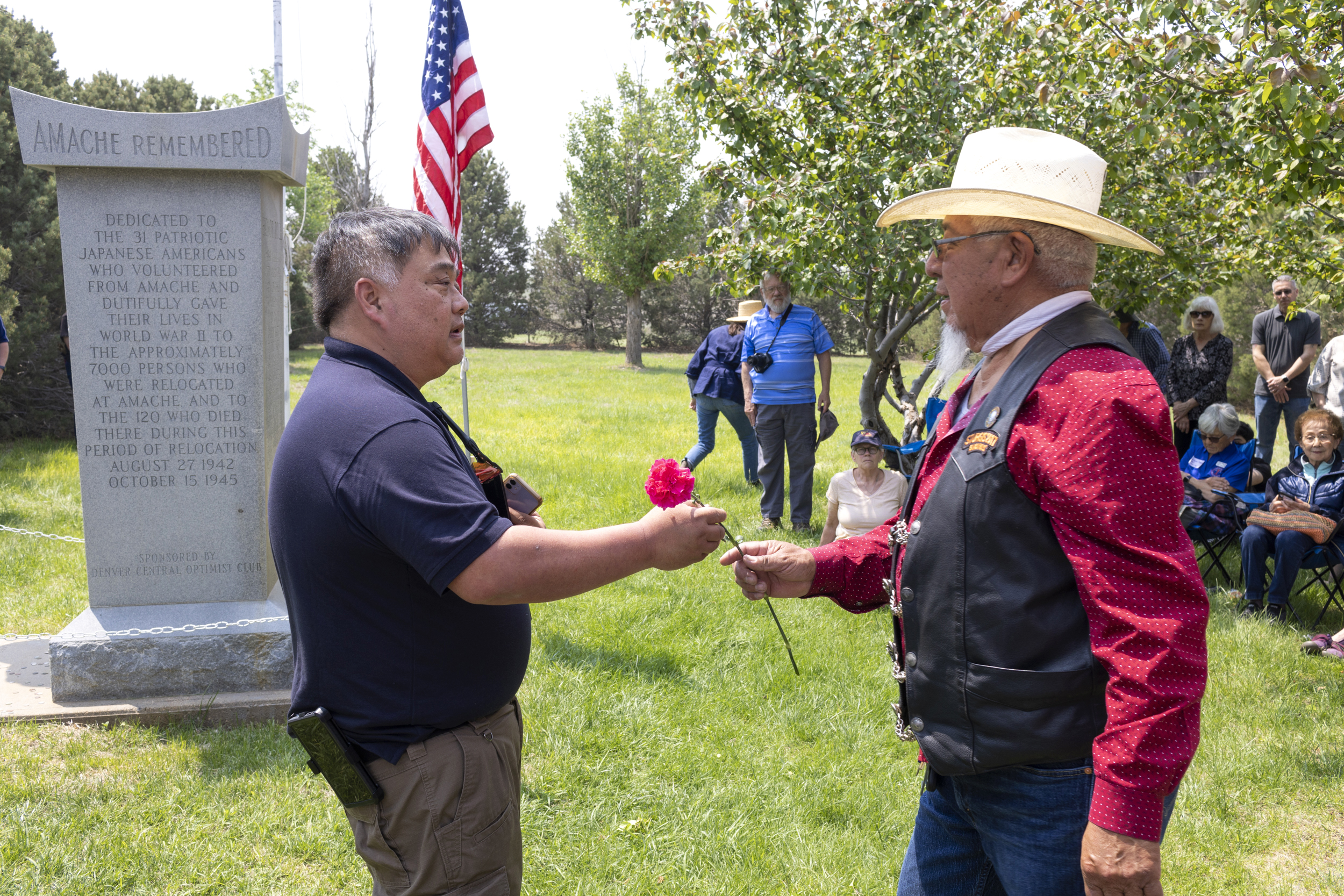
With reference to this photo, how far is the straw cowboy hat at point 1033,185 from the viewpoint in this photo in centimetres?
201

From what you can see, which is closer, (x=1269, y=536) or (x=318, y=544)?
(x=318, y=544)

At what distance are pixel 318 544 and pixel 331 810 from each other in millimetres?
2442

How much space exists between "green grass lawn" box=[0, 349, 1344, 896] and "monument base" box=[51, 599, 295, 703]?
0.28 meters

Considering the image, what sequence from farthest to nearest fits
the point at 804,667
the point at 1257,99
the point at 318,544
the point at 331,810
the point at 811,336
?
the point at 811,336 < the point at 804,667 < the point at 1257,99 < the point at 331,810 < the point at 318,544

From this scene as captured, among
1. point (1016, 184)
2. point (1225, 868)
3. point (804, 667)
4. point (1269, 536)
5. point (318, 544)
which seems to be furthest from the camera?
point (1269, 536)

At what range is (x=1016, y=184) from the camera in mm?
2082

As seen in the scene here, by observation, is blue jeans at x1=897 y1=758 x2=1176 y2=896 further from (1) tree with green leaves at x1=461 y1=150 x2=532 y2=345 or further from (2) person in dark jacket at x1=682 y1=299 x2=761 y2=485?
(1) tree with green leaves at x1=461 y1=150 x2=532 y2=345

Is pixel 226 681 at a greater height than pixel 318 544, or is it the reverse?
pixel 318 544

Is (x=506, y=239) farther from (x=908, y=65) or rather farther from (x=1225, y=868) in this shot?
(x=1225, y=868)

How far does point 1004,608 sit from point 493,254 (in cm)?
4916

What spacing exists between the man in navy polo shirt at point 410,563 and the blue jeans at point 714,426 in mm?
7449

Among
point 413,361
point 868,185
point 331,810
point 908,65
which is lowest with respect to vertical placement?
point 331,810

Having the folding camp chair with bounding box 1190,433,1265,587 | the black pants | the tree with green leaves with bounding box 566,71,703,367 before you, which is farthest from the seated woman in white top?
the tree with green leaves with bounding box 566,71,703,367

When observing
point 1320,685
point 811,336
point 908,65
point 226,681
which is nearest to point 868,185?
point 908,65
